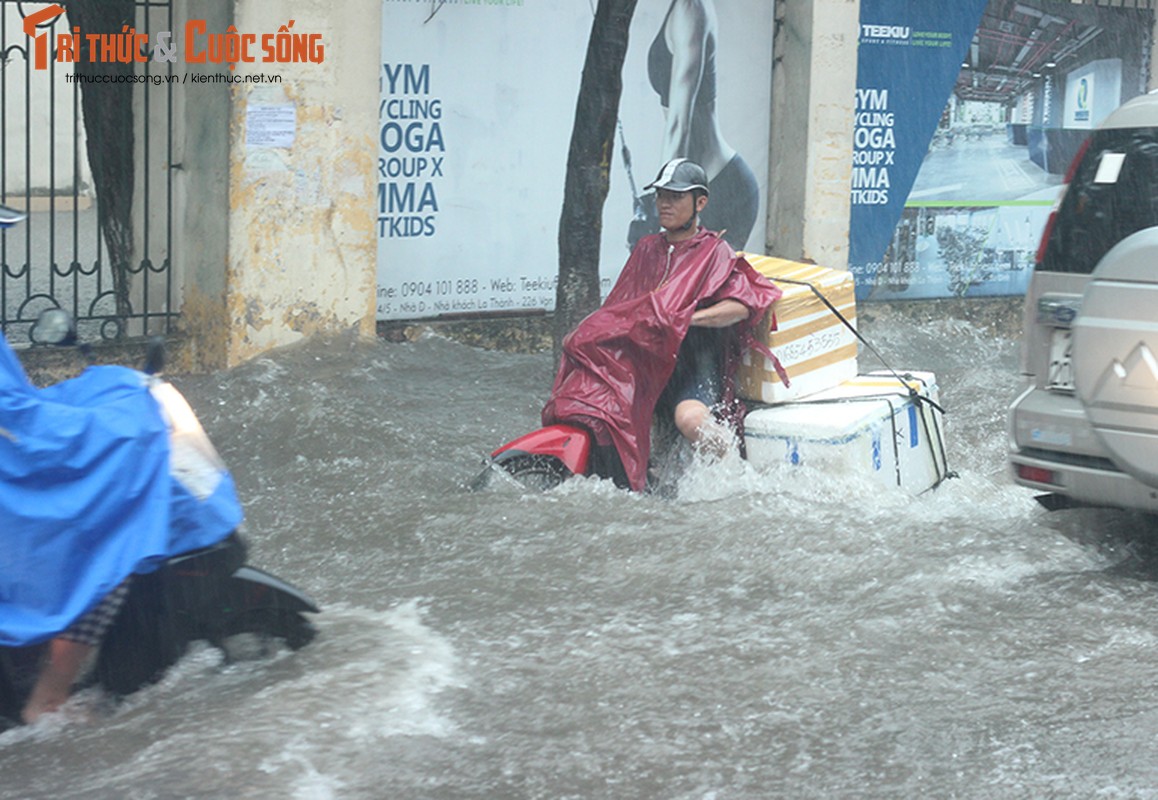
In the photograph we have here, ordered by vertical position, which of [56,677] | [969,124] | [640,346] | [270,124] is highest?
[969,124]

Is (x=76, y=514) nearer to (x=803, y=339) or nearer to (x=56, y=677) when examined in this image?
(x=56, y=677)

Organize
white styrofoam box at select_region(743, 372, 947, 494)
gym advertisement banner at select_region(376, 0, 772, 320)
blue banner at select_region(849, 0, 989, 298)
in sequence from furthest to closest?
blue banner at select_region(849, 0, 989, 298) → gym advertisement banner at select_region(376, 0, 772, 320) → white styrofoam box at select_region(743, 372, 947, 494)

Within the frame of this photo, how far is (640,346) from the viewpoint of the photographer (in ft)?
21.4

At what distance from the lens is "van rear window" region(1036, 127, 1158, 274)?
564 cm

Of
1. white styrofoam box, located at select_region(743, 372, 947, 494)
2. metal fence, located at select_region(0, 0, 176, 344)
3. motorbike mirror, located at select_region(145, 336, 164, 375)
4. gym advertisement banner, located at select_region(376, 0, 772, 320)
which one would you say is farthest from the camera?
gym advertisement banner, located at select_region(376, 0, 772, 320)

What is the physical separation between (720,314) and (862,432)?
79 centimetres

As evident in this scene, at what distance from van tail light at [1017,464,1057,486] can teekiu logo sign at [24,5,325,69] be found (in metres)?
5.38

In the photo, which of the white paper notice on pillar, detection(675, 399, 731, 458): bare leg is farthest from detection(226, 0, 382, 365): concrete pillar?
detection(675, 399, 731, 458): bare leg

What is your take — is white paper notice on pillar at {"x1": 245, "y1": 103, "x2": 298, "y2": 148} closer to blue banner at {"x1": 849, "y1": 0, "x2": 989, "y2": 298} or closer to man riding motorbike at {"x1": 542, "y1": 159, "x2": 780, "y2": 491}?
man riding motorbike at {"x1": 542, "y1": 159, "x2": 780, "y2": 491}

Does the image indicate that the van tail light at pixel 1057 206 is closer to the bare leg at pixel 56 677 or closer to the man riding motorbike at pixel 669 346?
the man riding motorbike at pixel 669 346

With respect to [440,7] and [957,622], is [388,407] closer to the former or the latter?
[440,7]

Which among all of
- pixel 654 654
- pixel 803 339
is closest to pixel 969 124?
pixel 803 339

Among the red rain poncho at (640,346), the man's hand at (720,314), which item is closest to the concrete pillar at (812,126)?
the red rain poncho at (640,346)

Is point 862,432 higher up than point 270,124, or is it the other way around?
point 270,124
